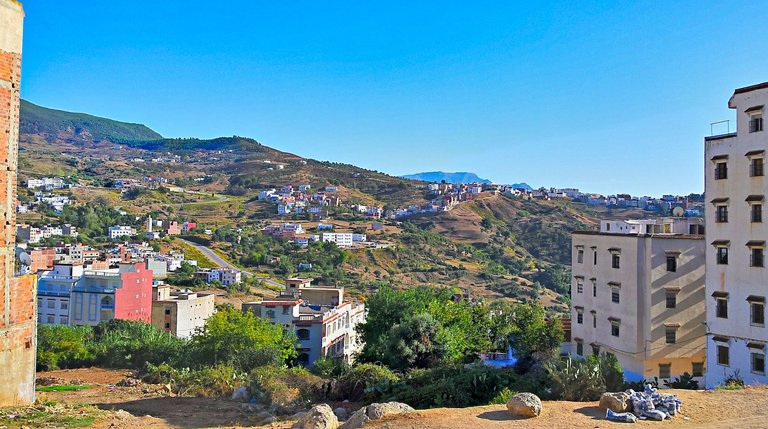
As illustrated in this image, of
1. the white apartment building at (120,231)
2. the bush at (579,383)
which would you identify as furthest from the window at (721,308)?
the white apartment building at (120,231)

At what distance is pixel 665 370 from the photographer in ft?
86.0

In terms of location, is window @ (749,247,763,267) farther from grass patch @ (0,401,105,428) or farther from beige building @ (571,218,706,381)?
grass patch @ (0,401,105,428)

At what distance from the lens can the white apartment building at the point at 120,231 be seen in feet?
307

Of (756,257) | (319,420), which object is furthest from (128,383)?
(756,257)

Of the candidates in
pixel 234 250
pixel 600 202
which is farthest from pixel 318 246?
pixel 600 202

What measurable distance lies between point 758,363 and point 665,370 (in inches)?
188

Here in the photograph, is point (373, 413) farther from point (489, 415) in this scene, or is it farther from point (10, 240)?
point (10, 240)

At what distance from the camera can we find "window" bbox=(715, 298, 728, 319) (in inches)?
909

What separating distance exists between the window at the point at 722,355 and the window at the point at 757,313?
147 centimetres

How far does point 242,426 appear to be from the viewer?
16.3 metres

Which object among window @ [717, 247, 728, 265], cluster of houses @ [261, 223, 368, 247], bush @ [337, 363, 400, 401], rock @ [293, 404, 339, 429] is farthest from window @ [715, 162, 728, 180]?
cluster of houses @ [261, 223, 368, 247]

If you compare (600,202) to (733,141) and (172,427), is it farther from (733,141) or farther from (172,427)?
(172,427)

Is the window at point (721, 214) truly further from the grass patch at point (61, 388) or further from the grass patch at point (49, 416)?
the grass patch at point (61, 388)

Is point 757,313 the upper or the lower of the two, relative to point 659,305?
upper
